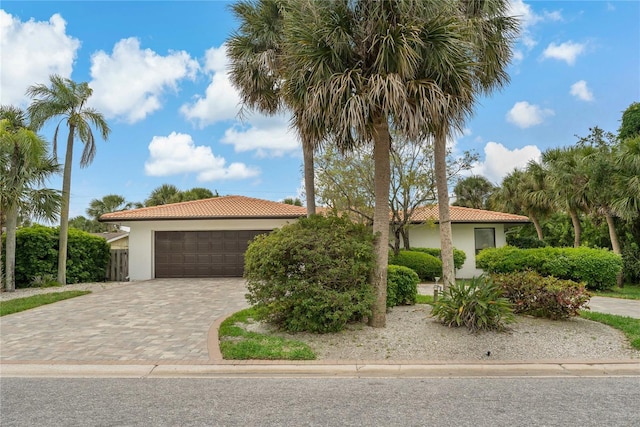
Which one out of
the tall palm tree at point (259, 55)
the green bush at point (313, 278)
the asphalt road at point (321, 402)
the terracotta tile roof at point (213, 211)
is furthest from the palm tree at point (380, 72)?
the terracotta tile roof at point (213, 211)

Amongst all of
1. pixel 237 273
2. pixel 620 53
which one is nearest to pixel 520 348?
pixel 620 53

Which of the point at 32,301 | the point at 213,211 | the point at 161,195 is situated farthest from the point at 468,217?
the point at 161,195

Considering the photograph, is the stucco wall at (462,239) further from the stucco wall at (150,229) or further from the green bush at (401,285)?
the green bush at (401,285)

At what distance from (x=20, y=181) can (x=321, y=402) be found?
46.0ft

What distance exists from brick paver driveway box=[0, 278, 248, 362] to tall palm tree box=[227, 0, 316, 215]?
4369mm

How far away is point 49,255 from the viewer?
15578 mm

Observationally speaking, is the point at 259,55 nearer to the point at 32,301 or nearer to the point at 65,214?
the point at 32,301

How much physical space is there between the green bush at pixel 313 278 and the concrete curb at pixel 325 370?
1163mm

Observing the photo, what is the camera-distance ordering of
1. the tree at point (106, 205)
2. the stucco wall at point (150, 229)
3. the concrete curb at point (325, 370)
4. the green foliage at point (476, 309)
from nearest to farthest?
the concrete curb at point (325, 370) → the green foliage at point (476, 309) → the stucco wall at point (150, 229) → the tree at point (106, 205)

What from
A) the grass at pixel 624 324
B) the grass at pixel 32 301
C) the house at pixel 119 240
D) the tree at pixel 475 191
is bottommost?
the grass at pixel 624 324

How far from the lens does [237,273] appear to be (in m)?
18.1

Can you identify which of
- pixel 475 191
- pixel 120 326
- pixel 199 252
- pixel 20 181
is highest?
pixel 475 191

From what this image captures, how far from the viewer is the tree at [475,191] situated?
33688 mm

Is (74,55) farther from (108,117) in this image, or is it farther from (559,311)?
(559,311)
